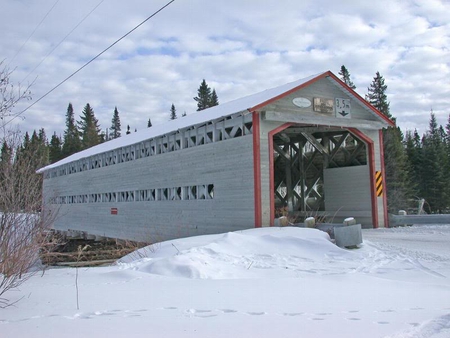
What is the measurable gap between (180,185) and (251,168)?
4.76m

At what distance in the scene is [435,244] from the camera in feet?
37.5

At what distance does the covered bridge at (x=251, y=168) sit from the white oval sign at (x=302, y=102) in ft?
0.12

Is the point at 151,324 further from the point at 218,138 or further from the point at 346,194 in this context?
the point at 346,194

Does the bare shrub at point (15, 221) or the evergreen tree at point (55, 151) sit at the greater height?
the evergreen tree at point (55, 151)

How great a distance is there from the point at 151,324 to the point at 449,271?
6.37 m

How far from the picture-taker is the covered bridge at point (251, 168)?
46.2ft

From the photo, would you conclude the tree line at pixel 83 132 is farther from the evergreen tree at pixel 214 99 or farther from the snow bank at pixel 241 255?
the snow bank at pixel 241 255

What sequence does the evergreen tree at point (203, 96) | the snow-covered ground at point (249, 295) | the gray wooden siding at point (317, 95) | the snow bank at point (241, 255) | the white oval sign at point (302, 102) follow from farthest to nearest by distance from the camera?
1. the evergreen tree at point (203, 96)
2. the white oval sign at point (302, 102)
3. the gray wooden siding at point (317, 95)
4. the snow bank at point (241, 255)
5. the snow-covered ground at point (249, 295)

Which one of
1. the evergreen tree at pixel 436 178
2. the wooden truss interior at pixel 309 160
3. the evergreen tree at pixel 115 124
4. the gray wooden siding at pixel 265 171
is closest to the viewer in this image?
the gray wooden siding at pixel 265 171

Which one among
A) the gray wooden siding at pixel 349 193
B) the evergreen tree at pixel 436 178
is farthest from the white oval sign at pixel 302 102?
the evergreen tree at pixel 436 178

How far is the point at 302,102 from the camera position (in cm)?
1514

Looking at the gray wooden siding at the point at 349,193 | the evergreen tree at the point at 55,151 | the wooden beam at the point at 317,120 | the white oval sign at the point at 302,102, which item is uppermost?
the evergreen tree at the point at 55,151

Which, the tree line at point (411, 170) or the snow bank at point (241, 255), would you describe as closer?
the snow bank at point (241, 255)

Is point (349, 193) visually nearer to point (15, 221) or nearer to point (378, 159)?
point (378, 159)
